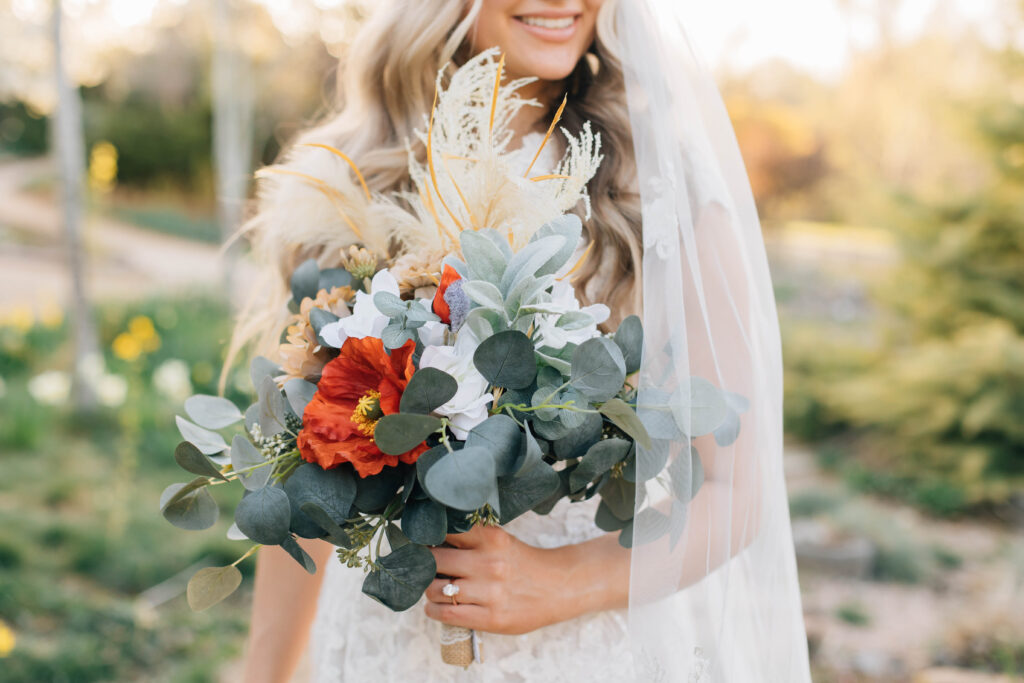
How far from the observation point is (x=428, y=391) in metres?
0.93

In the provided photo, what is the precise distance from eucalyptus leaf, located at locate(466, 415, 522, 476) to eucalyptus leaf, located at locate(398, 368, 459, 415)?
2.1 inches

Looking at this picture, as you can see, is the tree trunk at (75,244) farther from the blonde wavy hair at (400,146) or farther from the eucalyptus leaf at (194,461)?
the eucalyptus leaf at (194,461)

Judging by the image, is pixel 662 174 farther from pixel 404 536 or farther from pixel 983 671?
pixel 983 671

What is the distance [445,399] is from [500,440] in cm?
8

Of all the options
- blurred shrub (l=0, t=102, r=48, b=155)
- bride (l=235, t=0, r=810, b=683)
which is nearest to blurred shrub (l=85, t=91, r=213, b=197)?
blurred shrub (l=0, t=102, r=48, b=155)

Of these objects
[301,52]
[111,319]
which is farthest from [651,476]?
[301,52]

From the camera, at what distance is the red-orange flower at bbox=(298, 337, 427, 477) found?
3.17 feet

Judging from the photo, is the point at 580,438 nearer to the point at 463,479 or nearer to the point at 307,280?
the point at 463,479

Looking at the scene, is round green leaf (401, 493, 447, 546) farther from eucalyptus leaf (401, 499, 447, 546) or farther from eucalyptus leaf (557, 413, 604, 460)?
eucalyptus leaf (557, 413, 604, 460)

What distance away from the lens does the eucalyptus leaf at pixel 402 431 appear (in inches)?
35.5

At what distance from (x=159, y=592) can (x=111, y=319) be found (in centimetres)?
412

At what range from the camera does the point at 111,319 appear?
7.15 meters

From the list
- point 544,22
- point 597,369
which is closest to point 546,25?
point 544,22

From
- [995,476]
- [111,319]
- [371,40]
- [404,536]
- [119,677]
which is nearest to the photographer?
[404,536]
